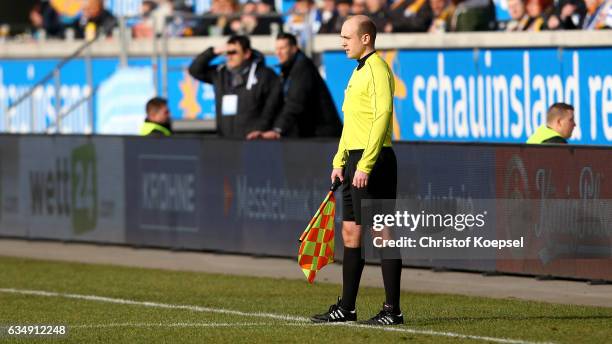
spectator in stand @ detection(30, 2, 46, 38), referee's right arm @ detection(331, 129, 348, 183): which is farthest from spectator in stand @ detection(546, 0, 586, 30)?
spectator in stand @ detection(30, 2, 46, 38)

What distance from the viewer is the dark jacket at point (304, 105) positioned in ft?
52.7

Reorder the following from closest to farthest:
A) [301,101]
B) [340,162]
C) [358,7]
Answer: [340,162], [301,101], [358,7]

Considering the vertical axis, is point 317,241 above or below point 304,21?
below

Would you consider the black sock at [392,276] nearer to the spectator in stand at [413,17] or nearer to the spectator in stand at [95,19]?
the spectator in stand at [413,17]

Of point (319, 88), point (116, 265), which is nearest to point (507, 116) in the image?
point (319, 88)

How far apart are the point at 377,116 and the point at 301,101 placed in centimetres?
629

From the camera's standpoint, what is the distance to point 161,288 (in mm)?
13219

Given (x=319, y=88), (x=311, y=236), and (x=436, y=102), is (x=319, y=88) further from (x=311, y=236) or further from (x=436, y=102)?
(x=311, y=236)

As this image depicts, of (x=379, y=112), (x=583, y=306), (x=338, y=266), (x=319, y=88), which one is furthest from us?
(x=319, y=88)

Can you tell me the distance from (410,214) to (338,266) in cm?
124

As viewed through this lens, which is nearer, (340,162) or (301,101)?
(340,162)

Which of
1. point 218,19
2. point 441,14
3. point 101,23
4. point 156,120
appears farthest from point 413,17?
point 101,23

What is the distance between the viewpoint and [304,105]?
52.9 feet

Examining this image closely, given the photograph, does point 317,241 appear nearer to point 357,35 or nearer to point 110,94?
point 357,35
